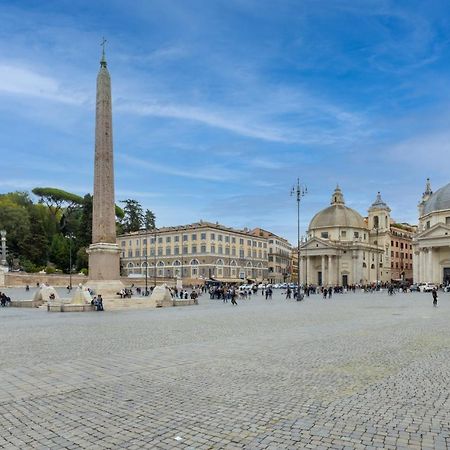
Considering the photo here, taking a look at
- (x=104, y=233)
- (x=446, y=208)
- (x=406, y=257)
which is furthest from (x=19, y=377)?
(x=406, y=257)

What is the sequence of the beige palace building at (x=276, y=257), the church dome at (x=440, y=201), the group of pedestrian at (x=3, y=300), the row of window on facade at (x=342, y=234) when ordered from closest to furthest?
the group of pedestrian at (x=3, y=300) < the church dome at (x=440, y=201) < the row of window on facade at (x=342, y=234) < the beige palace building at (x=276, y=257)

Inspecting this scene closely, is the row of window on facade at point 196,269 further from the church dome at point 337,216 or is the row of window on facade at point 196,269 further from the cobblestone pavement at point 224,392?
the cobblestone pavement at point 224,392

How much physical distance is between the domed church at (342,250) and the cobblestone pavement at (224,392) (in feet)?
247

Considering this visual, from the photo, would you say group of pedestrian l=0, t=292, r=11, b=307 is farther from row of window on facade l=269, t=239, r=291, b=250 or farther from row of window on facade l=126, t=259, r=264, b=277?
row of window on facade l=269, t=239, r=291, b=250

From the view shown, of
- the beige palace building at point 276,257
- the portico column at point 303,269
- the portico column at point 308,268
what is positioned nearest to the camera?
the portico column at point 308,268

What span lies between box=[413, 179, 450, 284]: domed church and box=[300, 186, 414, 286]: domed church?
10353mm

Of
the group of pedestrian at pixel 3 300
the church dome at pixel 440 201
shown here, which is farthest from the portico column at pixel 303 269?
the group of pedestrian at pixel 3 300

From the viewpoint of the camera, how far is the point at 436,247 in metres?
72.1

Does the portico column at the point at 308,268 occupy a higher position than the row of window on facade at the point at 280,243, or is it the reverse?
the row of window on facade at the point at 280,243

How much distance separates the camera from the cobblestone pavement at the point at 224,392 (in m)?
5.18

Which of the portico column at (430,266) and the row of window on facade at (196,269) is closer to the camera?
the portico column at (430,266)

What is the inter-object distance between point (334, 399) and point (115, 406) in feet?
9.65

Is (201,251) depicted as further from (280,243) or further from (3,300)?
(3,300)

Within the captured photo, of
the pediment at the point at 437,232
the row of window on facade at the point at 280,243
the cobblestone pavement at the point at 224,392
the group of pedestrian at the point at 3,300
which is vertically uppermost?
the row of window on facade at the point at 280,243
